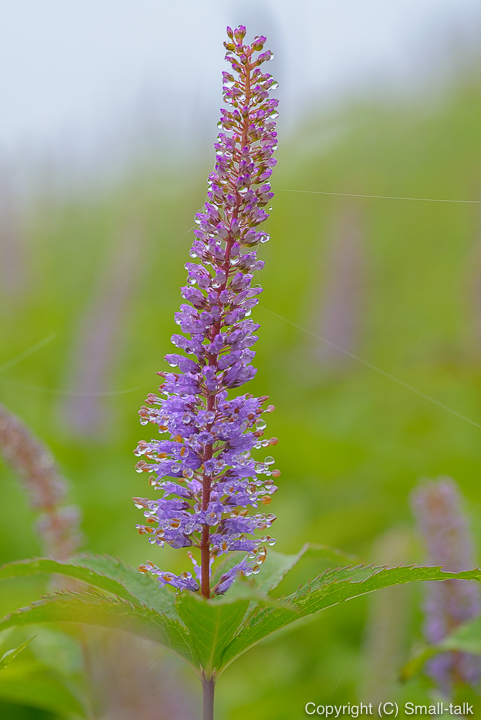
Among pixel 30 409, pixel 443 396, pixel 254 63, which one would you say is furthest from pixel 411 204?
pixel 254 63

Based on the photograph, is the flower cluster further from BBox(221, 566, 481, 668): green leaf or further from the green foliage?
BBox(221, 566, 481, 668): green leaf

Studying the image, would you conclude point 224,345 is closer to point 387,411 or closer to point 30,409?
point 387,411

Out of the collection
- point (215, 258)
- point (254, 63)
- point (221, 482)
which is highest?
point (254, 63)

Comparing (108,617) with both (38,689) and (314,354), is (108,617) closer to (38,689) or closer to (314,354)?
(38,689)

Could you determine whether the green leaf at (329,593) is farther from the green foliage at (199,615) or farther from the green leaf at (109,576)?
the green leaf at (109,576)

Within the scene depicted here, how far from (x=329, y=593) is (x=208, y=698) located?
10.1 inches

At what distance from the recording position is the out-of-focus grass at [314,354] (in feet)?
9.96

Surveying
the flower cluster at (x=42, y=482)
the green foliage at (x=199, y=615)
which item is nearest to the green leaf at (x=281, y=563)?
the green foliage at (x=199, y=615)

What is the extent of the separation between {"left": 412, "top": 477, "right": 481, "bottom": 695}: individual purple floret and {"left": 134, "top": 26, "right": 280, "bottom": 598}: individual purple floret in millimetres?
896

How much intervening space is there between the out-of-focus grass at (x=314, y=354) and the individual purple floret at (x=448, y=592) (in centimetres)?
18

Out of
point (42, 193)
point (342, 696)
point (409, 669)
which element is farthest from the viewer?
point (42, 193)

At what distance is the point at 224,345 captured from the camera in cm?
109

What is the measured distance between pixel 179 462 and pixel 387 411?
370 cm

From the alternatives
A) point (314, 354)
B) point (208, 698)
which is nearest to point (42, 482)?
point (208, 698)
